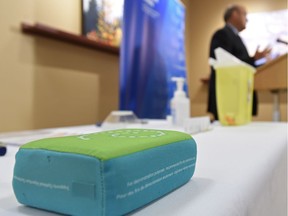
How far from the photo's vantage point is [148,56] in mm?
1858

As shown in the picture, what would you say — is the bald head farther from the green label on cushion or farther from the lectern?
the green label on cushion

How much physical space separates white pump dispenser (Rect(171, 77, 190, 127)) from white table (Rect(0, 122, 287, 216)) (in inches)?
11.7

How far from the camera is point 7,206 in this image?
29 cm

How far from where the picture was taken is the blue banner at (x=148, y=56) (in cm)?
170

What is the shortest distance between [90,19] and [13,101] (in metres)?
0.70

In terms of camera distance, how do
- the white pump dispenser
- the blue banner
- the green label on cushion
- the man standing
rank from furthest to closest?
the blue banner < the man standing < the white pump dispenser < the green label on cushion

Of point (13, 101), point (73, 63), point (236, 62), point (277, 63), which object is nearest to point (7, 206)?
point (236, 62)

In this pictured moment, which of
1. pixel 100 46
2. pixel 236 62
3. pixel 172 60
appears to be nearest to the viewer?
pixel 236 62

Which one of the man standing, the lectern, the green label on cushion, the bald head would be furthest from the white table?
the bald head

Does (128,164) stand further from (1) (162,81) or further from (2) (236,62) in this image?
(1) (162,81)

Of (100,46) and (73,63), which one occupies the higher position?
(100,46)

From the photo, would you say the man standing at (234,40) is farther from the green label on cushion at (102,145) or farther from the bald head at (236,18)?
the green label on cushion at (102,145)

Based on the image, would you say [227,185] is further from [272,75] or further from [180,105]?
[272,75]

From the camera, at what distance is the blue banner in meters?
1.70
